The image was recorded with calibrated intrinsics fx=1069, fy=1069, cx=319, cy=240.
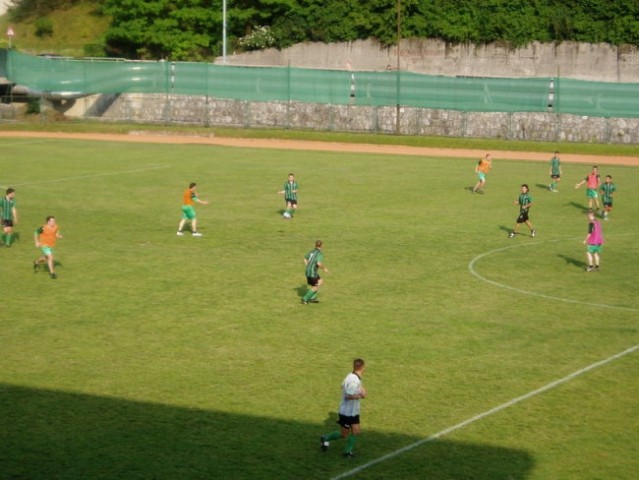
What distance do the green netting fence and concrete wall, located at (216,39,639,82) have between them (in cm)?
906

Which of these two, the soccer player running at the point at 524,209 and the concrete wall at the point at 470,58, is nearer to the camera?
the soccer player running at the point at 524,209

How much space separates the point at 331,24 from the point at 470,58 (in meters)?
11.2

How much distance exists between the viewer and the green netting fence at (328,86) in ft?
213

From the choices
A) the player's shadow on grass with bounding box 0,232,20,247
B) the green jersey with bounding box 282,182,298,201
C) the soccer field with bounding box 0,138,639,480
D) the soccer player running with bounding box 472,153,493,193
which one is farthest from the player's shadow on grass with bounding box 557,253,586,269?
the player's shadow on grass with bounding box 0,232,20,247

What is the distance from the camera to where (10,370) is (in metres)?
21.1

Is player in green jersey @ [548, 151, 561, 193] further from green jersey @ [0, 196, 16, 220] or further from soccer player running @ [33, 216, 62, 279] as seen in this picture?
soccer player running @ [33, 216, 62, 279]

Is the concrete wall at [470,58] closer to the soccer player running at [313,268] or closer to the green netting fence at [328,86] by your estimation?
the green netting fence at [328,86]

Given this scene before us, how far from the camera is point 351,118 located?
70500 mm

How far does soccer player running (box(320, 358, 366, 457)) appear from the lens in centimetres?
1673

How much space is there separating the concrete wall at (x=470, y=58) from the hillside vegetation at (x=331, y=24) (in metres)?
0.61

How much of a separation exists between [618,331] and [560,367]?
3.38 m

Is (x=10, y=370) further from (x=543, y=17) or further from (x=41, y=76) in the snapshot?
(x=543, y=17)

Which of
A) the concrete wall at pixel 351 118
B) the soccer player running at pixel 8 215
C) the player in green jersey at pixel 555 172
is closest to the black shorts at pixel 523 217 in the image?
the player in green jersey at pixel 555 172

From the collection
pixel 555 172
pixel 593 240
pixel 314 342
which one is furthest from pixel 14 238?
pixel 555 172
